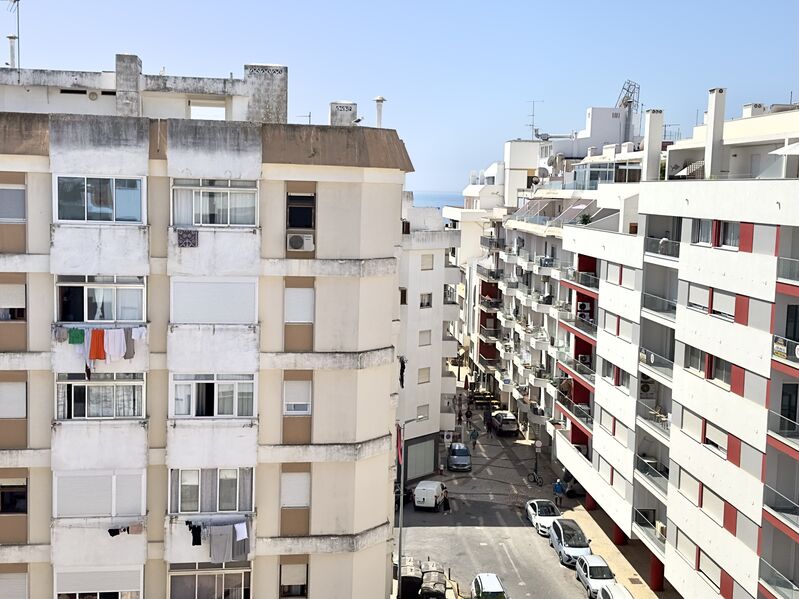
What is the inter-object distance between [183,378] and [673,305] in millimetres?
21628

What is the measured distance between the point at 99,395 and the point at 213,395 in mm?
2712

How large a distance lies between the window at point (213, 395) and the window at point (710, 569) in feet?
60.6

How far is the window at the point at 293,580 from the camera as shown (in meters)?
22.7

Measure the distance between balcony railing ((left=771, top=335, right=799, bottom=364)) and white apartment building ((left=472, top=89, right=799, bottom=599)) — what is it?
0.06m

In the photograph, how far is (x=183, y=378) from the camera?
21.7 meters

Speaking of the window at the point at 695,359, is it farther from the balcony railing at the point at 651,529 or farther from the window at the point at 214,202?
the window at the point at 214,202

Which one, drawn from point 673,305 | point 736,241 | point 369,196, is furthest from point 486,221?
point 369,196

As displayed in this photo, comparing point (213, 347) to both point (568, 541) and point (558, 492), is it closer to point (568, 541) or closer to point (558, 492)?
point (568, 541)

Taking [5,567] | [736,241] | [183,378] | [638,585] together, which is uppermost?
[736,241]

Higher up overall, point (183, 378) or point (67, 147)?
point (67, 147)

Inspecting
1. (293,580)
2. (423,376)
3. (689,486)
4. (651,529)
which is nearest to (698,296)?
(689,486)

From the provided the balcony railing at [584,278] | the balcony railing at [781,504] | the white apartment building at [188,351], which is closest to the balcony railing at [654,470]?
the balcony railing at [781,504]

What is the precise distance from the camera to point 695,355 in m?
33.6

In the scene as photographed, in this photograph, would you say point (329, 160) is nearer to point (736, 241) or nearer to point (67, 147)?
point (67, 147)
